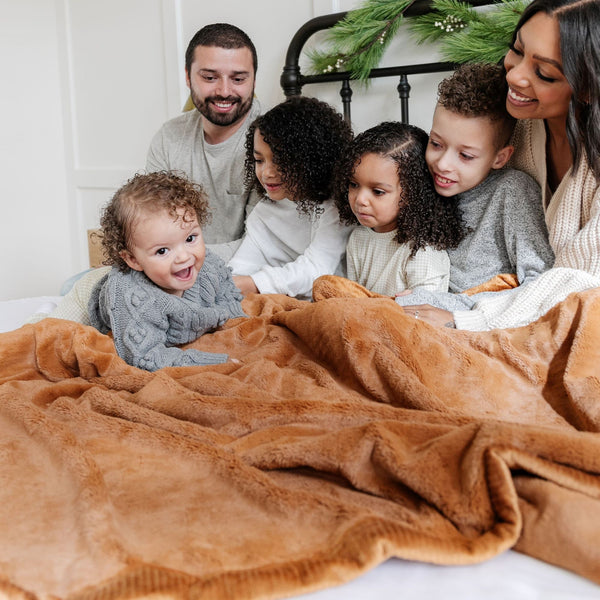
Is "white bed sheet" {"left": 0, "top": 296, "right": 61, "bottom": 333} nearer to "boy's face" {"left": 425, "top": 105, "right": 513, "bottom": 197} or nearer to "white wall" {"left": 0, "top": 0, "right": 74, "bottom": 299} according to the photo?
"boy's face" {"left": 425, "top": 105, "right": 513, "bottom": 197}

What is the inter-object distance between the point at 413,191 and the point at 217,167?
938mm

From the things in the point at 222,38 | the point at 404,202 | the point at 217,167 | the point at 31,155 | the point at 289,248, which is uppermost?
the point at 222,38

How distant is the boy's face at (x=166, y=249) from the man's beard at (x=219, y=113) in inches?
36.3

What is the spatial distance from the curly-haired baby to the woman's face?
81cm

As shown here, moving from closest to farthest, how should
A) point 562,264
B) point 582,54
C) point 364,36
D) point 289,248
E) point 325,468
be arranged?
point 325,468, point 582,54, point 562,264, point 289,248, point 364,36

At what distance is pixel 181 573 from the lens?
2.93 feet

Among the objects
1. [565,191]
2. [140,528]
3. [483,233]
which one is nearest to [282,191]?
[483,233]

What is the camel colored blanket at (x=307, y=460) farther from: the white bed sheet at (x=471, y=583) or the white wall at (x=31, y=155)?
the white wall at (x=31, y=155)

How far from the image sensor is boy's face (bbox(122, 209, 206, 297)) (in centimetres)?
171

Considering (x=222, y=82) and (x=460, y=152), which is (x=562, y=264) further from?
(x=222, y=82)

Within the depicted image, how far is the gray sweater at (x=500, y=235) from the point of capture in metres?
1.89

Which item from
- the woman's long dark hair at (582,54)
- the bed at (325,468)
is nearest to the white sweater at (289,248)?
Result: the bed at (325,468)

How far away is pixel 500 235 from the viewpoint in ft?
6.51

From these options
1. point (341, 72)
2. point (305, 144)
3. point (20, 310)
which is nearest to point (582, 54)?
point (305, 144)
